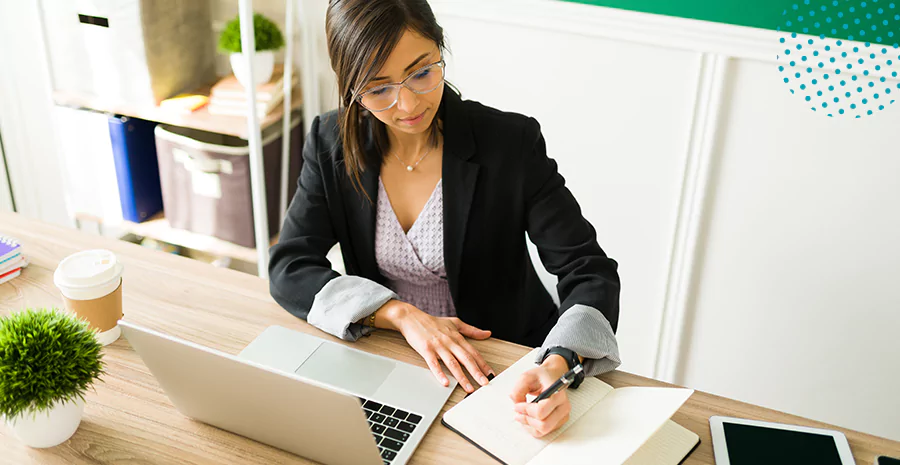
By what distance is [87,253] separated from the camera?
3.94ft

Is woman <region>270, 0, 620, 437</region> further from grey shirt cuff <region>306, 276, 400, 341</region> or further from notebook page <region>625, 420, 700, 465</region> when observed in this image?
notebook page <region>625, 420, 700, 465</region>

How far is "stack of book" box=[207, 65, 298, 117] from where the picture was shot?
2.19m

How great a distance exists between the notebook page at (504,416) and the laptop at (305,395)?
5 centimetres

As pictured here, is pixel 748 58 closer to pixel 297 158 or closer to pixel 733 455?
pixel 733 455

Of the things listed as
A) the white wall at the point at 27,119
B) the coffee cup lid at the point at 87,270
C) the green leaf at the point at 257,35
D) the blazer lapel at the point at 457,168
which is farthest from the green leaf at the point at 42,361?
the white wall at the point at 27,119

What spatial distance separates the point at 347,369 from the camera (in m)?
1.15

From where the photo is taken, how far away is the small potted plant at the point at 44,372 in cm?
91

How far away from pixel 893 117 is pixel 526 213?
959 millimetres

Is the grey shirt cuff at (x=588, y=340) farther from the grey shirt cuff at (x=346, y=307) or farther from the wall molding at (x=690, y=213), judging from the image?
the wall molding at (x=690, y=213)

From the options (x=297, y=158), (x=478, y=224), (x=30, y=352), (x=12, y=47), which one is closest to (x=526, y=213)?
(x=478, y=224)

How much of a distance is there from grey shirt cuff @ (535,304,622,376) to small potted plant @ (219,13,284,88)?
1.35m

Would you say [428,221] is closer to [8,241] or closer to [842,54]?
[8,241]

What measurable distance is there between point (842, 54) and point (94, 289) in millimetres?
1644

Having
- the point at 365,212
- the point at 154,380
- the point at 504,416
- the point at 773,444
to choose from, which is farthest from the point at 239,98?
the point at 773,444
